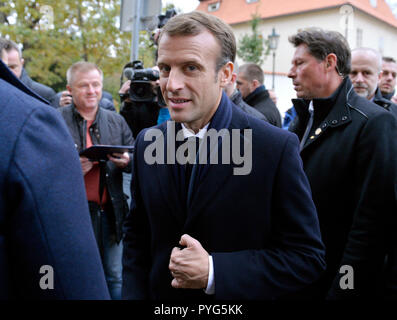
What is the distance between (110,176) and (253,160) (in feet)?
7.02

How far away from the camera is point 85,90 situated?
3.73 meters

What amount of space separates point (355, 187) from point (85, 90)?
102 inches

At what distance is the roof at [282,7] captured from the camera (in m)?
31.1

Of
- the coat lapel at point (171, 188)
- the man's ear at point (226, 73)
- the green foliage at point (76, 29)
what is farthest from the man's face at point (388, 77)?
the green foliage at point (76, 29)

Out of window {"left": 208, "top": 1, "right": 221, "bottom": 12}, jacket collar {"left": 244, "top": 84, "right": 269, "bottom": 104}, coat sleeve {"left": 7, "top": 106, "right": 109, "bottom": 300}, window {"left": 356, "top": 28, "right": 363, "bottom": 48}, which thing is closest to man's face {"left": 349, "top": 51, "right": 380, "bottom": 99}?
jacket collar {"left": 244, "top": 84, "right": 269, "bottom": 104}

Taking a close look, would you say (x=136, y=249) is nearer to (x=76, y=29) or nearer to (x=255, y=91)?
(x=255, y=91)

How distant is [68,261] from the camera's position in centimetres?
90

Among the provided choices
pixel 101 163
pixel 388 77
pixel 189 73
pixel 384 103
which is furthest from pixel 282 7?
pixel 189 73

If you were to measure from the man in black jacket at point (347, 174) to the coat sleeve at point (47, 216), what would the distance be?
5.66 feet

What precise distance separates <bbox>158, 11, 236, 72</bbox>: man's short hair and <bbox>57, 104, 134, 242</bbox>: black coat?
197 centimetres

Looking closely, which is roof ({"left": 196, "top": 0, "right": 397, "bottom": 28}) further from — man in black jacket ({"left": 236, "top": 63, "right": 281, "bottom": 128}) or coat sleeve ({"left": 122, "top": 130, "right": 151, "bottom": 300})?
coat sleeve ({"left": 122, "top": 130, "right": 151, "bottom": 300})
